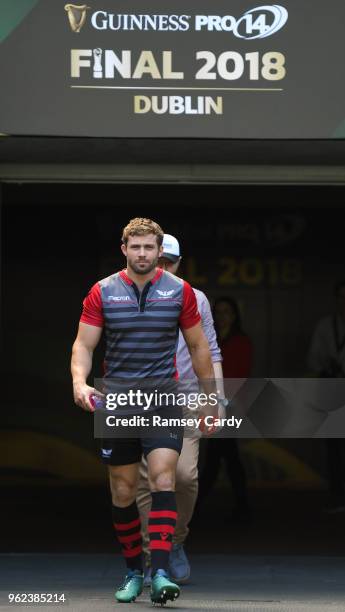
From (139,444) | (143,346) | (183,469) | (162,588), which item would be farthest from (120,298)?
(162,588)

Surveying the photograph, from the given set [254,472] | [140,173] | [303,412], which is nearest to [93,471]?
[254,472]

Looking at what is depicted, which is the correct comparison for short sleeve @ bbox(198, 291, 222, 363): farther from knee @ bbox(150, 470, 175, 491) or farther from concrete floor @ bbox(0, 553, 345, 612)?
concrete floor @ bbox(0, 553, 345, 612)

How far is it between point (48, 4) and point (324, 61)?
5.42 feet

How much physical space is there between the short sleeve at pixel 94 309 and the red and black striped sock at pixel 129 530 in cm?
99

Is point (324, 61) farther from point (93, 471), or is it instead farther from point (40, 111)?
point (93, 471)

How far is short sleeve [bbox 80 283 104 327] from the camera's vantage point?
646 centimetres

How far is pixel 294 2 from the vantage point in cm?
739

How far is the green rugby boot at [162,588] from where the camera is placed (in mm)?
6172

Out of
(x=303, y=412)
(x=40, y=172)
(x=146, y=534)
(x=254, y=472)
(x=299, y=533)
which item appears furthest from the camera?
(x=254, y=472)

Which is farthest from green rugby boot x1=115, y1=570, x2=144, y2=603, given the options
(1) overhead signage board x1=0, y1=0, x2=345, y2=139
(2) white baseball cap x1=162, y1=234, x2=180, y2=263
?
(1) overhead signage board x1=0, y1=0, x2=345, y2=139

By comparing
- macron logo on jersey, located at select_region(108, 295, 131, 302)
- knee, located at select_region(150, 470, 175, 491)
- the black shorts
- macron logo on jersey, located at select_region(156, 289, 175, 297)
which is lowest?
knee, located at select_region(150, 470, 175, 491)

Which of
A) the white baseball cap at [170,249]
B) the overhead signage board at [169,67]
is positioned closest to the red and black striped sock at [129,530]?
the white baseball cap at [170,249]

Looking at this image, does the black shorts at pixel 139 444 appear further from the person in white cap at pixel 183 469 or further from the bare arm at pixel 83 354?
the person in white cap at pixel 183 469

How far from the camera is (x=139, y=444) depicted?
258 inches
